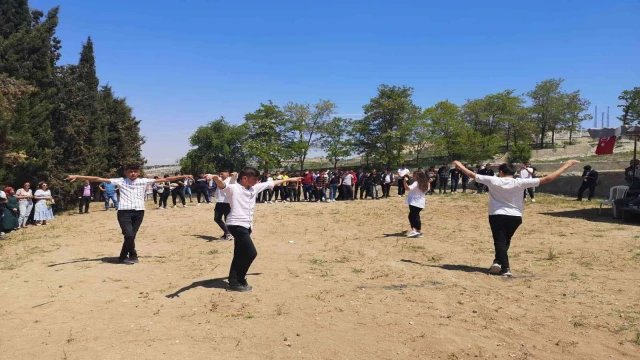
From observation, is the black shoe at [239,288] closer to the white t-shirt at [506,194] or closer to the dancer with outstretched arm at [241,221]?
the dancer with outstretched arm at [241,221]

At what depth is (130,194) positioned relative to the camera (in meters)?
7.97

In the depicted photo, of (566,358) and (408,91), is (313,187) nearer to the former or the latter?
(566,358)

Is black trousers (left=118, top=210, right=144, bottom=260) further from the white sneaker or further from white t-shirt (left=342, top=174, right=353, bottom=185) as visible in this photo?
white t-shirt (left=342, top=174, right=353, bottom=185)

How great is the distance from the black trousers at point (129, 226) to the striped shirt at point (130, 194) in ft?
0.33

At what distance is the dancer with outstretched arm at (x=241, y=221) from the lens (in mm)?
6066

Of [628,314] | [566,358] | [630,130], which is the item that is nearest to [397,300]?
[566,358]

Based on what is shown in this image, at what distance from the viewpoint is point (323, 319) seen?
5184 mm

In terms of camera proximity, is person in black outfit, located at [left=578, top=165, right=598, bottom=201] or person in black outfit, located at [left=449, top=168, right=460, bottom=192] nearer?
person in black outfit, located at [left=578, top=165, right=598, bottom=201]

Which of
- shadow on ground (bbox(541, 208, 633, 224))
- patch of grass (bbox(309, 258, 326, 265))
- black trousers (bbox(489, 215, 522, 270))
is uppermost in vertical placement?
black trousers (bbox(489, 215, 522, 270))

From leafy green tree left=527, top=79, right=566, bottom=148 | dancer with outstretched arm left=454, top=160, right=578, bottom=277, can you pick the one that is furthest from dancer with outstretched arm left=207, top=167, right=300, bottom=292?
leafy green tree left=527, top=79, right=566, bottom=148

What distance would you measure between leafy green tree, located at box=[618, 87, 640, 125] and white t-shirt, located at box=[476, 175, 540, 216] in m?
58.4

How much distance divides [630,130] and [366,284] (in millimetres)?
10532

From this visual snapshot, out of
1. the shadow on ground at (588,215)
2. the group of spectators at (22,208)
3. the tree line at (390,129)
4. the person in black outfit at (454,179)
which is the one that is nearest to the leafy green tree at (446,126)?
the tree line at (390,129)

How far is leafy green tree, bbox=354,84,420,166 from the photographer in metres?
41.7
